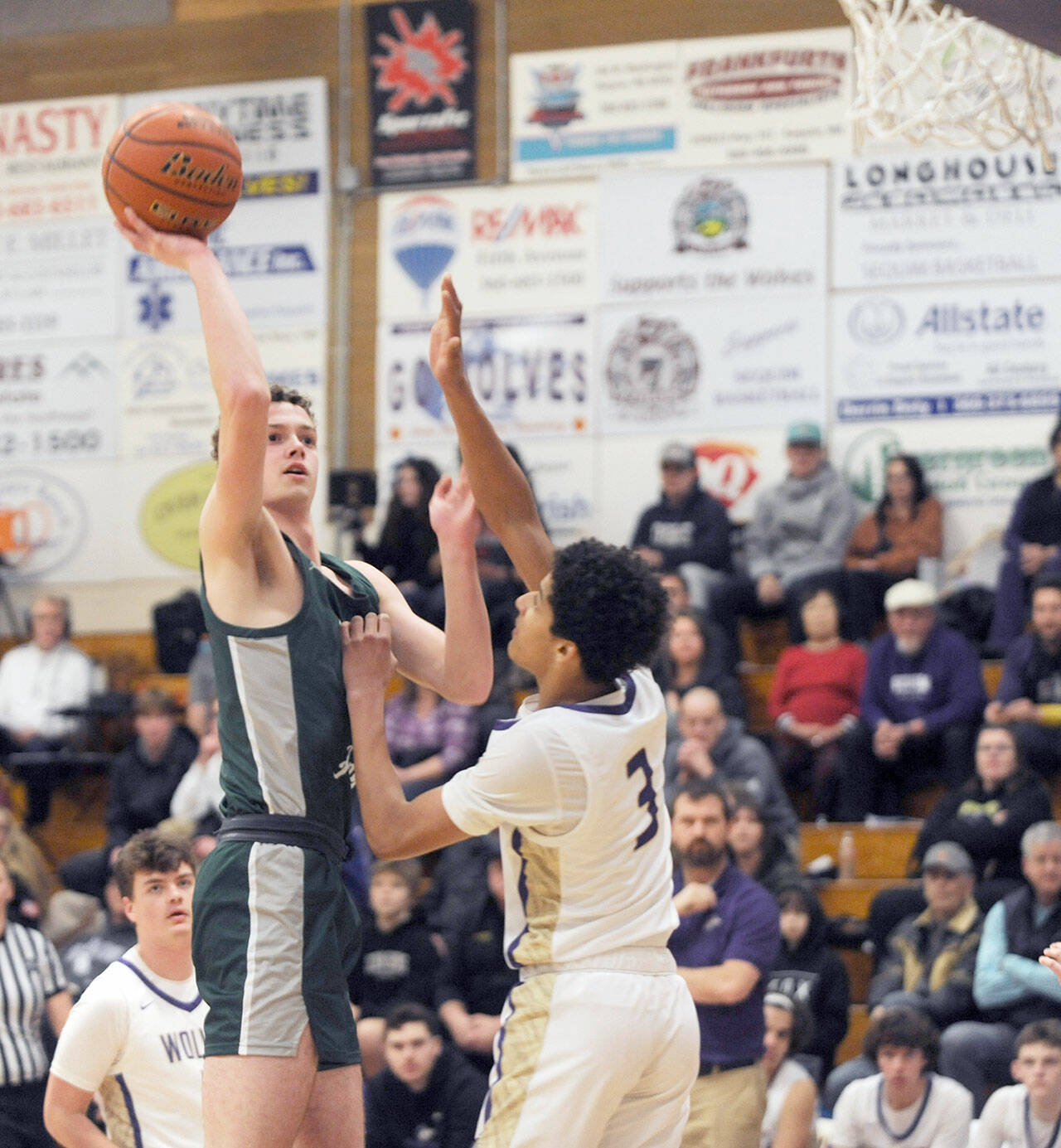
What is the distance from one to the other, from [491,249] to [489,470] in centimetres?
928

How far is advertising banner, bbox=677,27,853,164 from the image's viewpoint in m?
12.8

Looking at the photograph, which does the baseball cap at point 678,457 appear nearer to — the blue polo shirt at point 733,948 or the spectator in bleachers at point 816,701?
the spectator in bleachers at point 816,701

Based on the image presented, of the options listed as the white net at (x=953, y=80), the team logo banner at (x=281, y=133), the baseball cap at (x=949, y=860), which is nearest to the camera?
the white net at (x=953, y=80)

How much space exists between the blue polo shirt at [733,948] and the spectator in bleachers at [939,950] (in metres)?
1.12

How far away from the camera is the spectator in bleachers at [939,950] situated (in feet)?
26.1

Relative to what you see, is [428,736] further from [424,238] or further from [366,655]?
[366,655]

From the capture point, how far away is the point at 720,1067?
22.3 ft

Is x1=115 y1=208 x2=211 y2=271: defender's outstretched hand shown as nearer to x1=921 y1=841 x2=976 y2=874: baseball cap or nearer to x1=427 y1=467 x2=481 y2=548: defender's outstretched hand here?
x1=427 y1=467 x2=481 y2=548: defender's outstretched hand

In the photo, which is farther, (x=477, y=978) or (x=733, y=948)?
(x=477, y=978)

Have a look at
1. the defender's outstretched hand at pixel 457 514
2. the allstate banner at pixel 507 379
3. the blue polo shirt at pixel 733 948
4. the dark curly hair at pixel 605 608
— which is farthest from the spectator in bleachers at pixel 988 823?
the allstate banner at pixel 507 379

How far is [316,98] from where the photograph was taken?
14062mm

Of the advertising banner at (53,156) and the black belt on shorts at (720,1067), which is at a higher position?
the advertising banner at (53,156)

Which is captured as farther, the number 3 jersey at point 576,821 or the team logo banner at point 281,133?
the team logo banner at point 281,133

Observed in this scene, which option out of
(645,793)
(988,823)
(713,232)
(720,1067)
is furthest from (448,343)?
(713,232)
